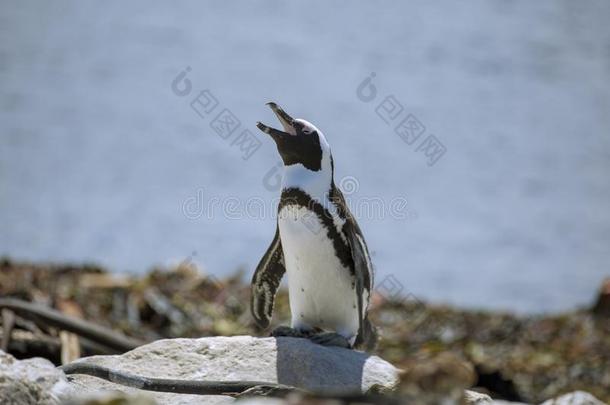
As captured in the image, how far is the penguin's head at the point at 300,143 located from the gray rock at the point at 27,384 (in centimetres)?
145

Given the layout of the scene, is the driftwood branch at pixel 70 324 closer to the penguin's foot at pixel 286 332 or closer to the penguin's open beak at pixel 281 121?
the penguin's foot at pixel 286 332

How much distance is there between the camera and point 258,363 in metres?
4.16

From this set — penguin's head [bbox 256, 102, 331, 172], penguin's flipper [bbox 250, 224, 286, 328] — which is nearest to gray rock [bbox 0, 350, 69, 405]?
penguin's head [bbox 256, 102, 331, 172]

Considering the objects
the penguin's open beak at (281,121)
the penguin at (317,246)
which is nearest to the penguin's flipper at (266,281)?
the penguin at (317,246)

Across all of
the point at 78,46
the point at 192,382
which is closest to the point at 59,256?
the point at 192,382

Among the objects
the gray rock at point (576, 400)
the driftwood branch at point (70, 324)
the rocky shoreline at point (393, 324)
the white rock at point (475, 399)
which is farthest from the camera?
the rocky shoreline at point (393, 324)

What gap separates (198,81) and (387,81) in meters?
2.42

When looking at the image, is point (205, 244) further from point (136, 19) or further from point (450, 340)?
point (136, 19)

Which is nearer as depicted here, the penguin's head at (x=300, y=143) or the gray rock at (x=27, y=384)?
the gray rock at (x=27, y=384)

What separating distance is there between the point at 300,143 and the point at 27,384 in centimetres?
161

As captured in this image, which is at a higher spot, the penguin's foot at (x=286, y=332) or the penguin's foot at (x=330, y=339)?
the penguin's foot at (x=286, y=332)

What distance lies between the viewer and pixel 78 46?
1636 cm

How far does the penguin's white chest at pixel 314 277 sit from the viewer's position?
4.42 m

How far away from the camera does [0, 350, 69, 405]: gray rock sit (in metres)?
3.14
